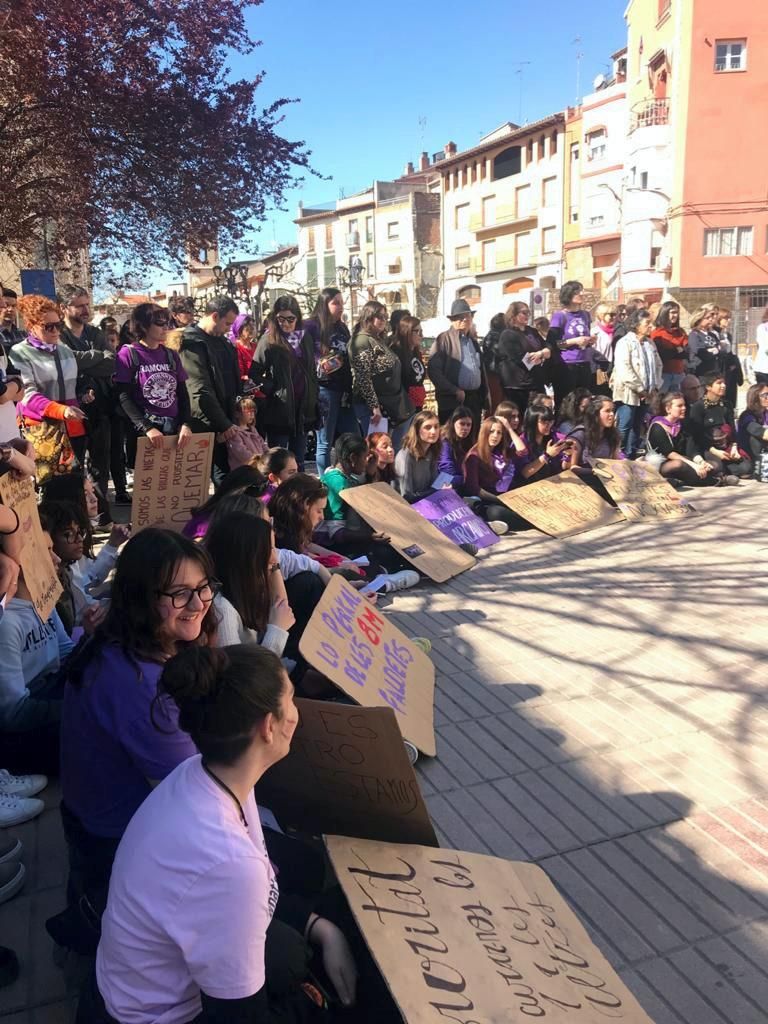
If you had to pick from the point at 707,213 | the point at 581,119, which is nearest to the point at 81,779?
the point at 707,213

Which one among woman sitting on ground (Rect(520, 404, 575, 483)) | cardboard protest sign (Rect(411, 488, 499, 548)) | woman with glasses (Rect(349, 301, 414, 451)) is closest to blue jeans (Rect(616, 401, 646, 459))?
woman sitting on ground (Rect(520, 404, 575, 483))

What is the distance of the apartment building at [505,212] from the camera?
1849 inches

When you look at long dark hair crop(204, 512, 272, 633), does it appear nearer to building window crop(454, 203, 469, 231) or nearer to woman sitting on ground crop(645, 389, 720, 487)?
woman sitting on ground crop(645, 389, 720, 487)

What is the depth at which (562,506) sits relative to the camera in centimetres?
729

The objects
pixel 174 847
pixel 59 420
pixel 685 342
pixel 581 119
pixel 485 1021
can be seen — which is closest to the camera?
pixel 174 847

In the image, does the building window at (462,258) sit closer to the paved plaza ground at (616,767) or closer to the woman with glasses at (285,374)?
the woman with glasses at (285,374)

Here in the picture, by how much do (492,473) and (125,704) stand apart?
219 inches

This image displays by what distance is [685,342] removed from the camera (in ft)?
31.5

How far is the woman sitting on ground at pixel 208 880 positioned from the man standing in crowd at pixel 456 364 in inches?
267

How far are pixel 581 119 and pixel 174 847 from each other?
1912 inches

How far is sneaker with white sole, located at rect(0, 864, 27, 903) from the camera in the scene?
103 inches

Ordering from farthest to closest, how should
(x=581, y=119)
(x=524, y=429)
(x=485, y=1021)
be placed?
(x=581, y=119) < (x=524, y=429) < (x=485, y=1021)

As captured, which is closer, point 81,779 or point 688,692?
point 81,779

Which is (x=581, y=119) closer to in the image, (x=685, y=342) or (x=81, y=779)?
(x=685, y=342)
